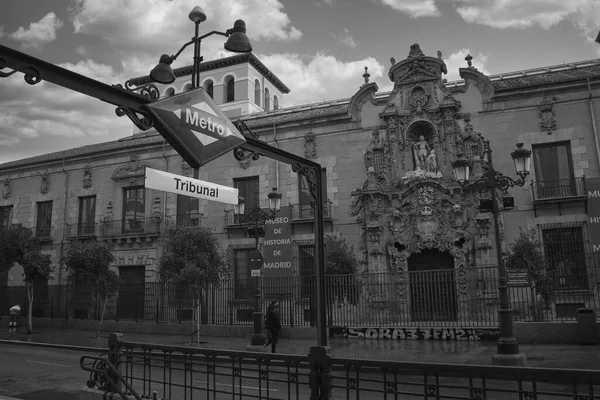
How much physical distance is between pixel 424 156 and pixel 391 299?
21.6ft

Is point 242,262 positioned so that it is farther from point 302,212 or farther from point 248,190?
point 302,212

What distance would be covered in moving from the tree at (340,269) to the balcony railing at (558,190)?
7.93 meters

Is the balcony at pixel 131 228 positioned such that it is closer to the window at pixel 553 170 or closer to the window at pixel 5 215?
the window at pixel 5 215

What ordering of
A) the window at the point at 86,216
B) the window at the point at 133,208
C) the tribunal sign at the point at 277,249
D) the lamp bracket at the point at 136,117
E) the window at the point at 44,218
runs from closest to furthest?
the lamp bracket at the point at 136,117 → the tribunal sign at the point at 277,249 → the window at the point at 133,208 → the window at the point at 86,216 → the window at the point at 44,218

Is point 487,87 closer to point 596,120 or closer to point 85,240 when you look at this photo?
point 596,120

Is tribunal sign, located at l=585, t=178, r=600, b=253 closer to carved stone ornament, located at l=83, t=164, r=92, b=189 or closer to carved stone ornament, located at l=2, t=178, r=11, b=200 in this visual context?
carved stone ornament, located at l=83, t=164, r=92, b=189

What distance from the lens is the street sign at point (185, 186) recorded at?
597 cm

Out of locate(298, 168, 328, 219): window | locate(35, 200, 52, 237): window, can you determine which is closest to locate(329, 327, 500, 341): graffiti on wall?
locate(298, 168, 328, 219): window

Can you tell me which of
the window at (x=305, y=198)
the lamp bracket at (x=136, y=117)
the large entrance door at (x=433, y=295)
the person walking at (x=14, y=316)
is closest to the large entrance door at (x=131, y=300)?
the person walking at (x=14, y=316)

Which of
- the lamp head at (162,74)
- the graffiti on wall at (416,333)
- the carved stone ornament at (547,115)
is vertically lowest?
the graffiti on wall at (416,333)

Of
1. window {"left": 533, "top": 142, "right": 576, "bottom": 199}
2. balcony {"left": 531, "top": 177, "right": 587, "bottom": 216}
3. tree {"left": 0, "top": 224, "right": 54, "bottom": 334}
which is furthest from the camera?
tree {"left": 0, "top": 224, "right": 54, "bottom": 334}

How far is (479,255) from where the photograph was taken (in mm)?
20688

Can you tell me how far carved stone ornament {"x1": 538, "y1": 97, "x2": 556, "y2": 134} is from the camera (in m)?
21.1

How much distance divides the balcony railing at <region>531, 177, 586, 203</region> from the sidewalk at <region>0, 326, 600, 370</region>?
23.6 ft
